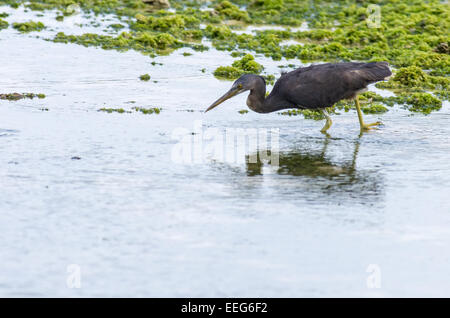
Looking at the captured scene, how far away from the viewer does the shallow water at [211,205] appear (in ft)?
22.5

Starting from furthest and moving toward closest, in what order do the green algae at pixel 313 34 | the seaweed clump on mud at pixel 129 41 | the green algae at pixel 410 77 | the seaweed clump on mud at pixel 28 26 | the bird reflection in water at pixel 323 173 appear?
the seaweed clump on mud at pixel 28 26
the seaweed clump on mud at pixel 129 41
the green algae at pixel 313 34
the green algae at pixel 410 77
the bird reflection in water at pixel 323 173

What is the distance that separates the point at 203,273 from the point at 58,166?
343 centimetres

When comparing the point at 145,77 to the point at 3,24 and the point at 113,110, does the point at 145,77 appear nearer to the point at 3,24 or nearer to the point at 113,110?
the point at 113,110

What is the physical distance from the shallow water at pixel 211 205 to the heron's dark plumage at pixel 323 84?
500 mm

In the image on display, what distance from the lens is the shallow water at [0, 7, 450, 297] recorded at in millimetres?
6855

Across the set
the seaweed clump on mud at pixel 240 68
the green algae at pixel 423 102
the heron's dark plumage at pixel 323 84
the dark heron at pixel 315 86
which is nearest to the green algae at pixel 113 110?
the dark heron at pixel 315 86

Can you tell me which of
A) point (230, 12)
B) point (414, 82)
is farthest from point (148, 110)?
point (230, 12)

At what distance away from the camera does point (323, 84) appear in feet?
38.6

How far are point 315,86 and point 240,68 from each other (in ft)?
14.8

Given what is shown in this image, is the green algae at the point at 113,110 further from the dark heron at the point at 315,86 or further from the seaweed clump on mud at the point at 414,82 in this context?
the seaweed clump on mud at the point at 414,82

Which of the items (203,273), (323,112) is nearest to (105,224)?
(203,273)

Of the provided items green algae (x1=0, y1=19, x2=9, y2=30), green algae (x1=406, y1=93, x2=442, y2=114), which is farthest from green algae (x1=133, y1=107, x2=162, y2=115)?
green algae (x1=0, y1=19, x2=9, y2=30)

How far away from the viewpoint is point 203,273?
22.6 ft

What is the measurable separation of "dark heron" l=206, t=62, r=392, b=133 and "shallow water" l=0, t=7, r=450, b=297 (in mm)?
425
